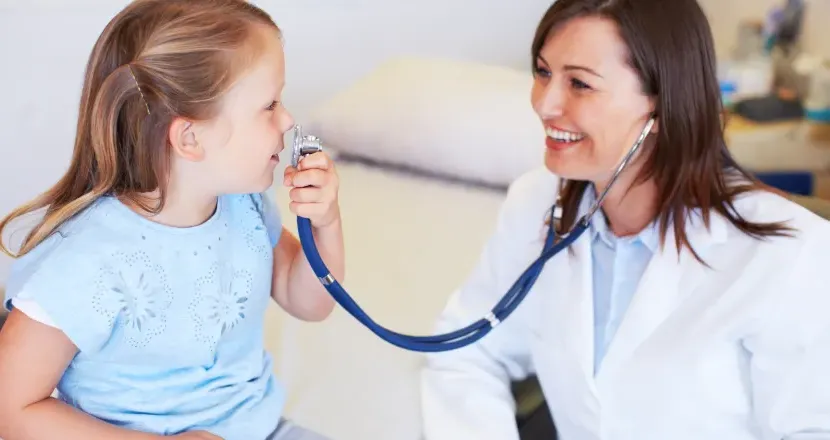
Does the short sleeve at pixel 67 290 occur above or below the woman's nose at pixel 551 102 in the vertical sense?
below

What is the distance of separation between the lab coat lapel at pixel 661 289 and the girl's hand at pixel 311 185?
0.45 m

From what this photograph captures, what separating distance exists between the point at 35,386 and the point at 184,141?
305mm

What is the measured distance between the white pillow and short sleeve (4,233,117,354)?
1.26 metres

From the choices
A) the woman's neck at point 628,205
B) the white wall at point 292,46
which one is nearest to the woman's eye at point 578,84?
the woman's neck at point 628,205

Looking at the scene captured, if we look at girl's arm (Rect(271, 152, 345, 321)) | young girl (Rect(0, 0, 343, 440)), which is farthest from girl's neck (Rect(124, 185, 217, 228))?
girl's arm (Rect(271, 152, 345, 321))

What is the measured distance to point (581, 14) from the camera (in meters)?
1.14

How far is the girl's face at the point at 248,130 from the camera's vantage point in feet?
3.06

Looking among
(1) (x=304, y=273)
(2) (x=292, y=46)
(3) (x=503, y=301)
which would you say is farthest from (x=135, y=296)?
(2) (x=292, y=46)

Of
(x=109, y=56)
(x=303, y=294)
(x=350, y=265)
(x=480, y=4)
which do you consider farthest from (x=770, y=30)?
(x=109, y=56)

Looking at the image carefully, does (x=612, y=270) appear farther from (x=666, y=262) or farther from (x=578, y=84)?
(x=578, y=84)

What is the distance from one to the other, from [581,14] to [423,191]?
99 cm

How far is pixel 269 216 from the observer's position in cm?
110

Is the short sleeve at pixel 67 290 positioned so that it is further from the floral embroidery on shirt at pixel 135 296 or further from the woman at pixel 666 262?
the woman at pixel 666 262

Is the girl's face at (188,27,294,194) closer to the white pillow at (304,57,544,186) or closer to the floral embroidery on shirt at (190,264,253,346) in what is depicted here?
the floral embroidery on shirt at (190,264,253,346)
